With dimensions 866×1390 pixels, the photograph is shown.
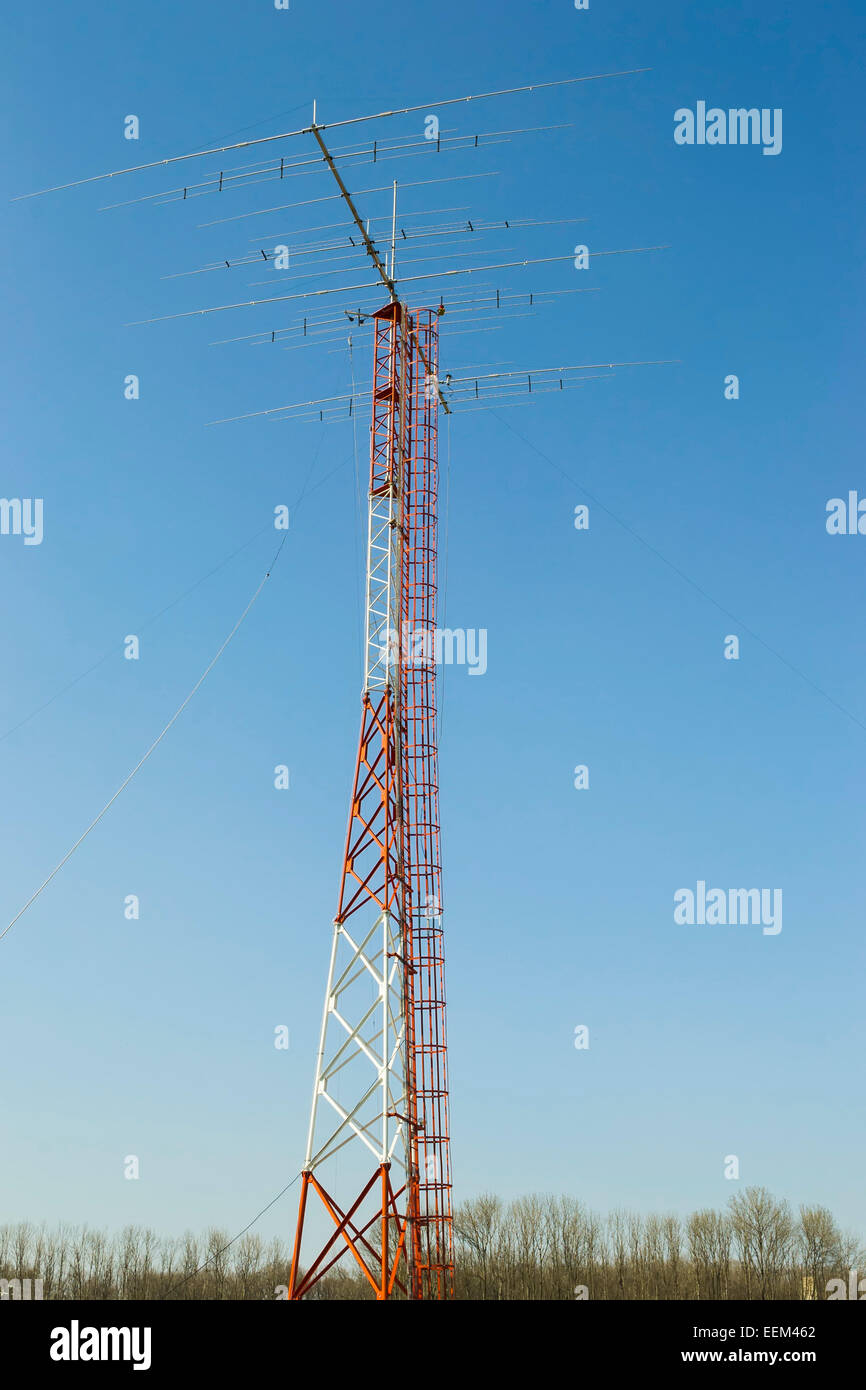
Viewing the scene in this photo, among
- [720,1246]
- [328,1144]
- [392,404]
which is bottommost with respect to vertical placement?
[720,1246]

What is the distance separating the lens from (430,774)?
36938 mm

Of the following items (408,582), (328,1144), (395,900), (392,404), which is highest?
(392,404)
